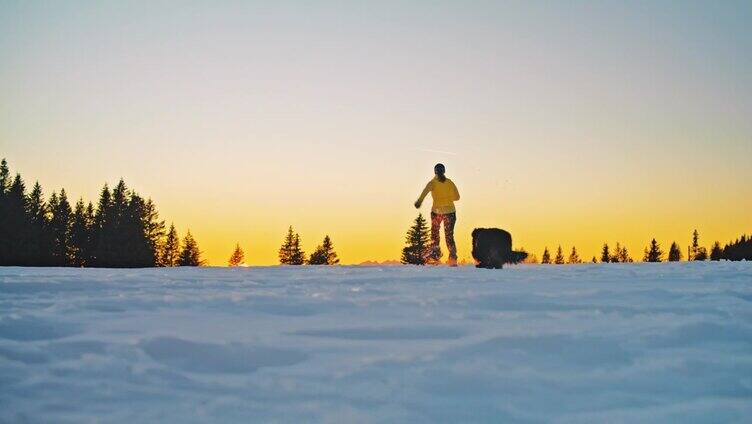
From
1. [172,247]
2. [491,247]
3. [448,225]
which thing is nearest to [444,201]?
[448,225]

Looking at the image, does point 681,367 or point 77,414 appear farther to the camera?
point 681,367

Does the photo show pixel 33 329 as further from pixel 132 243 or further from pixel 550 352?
pixel 132 243

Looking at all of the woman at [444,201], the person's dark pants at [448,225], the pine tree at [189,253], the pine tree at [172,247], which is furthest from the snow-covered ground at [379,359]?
the pine tree at [172,247]

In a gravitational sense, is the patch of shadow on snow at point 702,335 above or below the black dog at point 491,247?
below

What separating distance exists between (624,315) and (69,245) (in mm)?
78283

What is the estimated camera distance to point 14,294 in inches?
258

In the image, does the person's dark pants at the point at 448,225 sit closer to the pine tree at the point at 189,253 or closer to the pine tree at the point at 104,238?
the pine tree at the point at 104,238

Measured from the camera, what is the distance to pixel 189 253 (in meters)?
94.7

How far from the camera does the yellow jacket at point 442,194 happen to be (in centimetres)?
1455

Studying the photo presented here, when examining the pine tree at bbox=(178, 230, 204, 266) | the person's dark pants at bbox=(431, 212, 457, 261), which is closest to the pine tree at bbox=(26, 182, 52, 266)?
the pine tree at bbox=(178, 230, 204, 266)

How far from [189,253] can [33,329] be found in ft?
307

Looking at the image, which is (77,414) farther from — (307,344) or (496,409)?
(496,409)

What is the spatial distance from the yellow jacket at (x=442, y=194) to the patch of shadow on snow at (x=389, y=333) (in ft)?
33.5

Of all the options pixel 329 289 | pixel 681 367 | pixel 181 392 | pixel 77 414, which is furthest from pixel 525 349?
pixel 329 289
